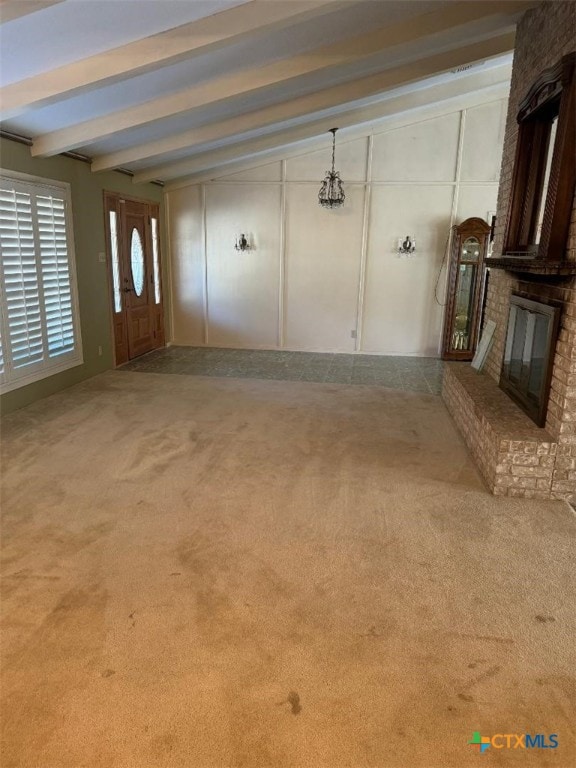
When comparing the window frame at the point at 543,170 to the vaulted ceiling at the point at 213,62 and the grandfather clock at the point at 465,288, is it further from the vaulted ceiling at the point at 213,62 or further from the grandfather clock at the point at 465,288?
the grandfather clock at the point at 465,288

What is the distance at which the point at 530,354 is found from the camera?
3600 millimetres

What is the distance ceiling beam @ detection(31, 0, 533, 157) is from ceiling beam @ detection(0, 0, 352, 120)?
0.95 metres

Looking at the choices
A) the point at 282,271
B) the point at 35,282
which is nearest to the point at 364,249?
the point at 282,271

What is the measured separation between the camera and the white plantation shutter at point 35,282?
4.59 m

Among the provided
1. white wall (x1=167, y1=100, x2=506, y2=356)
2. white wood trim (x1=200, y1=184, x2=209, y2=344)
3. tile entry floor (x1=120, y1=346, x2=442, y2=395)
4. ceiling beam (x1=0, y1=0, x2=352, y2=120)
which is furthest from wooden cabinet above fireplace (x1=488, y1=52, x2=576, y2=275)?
white wood trim (x1=200, y1=184, x2=209, y2=344)

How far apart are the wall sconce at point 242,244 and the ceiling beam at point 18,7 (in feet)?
17.8

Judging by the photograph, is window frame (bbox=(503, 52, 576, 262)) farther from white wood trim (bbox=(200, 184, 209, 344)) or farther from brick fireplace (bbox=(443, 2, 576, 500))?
white wood trim (bbox=(200, 184, 209, 344))

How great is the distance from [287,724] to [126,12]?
3.50m

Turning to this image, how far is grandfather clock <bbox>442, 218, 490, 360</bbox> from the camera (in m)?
7.07

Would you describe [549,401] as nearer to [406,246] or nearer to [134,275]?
Answer: [406,246]

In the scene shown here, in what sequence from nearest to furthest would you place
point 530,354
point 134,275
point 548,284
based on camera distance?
point 548,284 < point 530,354 < point 134,275

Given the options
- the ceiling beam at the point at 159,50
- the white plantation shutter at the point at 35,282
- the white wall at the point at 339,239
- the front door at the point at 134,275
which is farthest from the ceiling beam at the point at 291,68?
the white wall at the point at 339,239

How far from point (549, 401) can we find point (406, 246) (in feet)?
15.2
